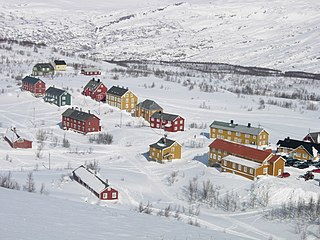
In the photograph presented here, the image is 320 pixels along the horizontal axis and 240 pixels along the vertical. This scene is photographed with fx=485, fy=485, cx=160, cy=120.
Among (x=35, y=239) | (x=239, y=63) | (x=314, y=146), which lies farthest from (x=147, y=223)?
(x=239, y=63)

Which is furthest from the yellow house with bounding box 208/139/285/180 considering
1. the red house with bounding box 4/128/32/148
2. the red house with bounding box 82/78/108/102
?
the red house with bounding box 82/78/108/102

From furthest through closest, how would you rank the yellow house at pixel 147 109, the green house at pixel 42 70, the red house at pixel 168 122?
the green house at pixel 42 70, the yellow house at pixel 147 109, the red house at pixel 168 122

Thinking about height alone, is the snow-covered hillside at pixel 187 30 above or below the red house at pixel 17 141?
above

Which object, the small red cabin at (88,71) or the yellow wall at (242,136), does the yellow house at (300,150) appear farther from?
the small red cabin at (88,71)

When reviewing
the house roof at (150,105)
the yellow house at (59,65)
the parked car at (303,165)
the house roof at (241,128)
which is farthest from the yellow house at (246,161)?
the yellow house at (59,65)

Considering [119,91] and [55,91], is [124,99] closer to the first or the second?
[119,91]
